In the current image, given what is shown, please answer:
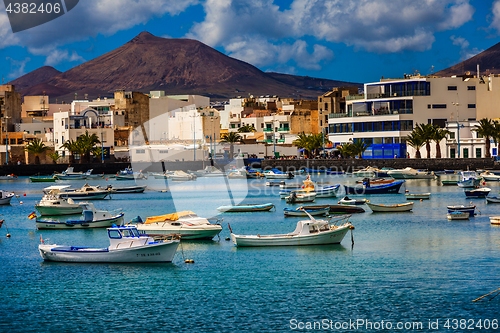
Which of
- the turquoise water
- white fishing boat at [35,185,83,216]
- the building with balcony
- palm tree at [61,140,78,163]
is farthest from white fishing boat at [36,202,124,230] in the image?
palm tree at [61,140,78,163]

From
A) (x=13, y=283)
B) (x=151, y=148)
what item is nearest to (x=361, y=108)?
(x=151, y=148)

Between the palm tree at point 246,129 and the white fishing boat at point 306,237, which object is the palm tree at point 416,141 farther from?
the white fishing boat at point 306,237

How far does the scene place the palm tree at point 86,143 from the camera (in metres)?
136

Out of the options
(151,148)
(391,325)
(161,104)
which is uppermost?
(161,104)

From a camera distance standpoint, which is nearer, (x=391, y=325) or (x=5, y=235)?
(x=391, y=325)

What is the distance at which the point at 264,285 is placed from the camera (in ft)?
97.3

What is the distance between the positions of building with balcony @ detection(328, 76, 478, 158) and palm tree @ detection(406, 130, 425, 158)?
3.50m

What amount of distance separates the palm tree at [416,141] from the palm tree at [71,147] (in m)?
74.2

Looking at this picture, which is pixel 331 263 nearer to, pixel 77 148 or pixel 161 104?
pixel 77 148

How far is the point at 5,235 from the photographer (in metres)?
47.3

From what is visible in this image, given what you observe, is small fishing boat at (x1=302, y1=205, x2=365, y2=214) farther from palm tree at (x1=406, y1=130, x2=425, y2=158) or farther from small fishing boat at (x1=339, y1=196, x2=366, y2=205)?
palm tree at (x1=406, y1=130, x2=425, y2=158)

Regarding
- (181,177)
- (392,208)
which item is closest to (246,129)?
(181,177)

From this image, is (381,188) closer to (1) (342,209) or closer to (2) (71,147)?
(1) (342,209)

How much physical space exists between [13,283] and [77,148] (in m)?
108
